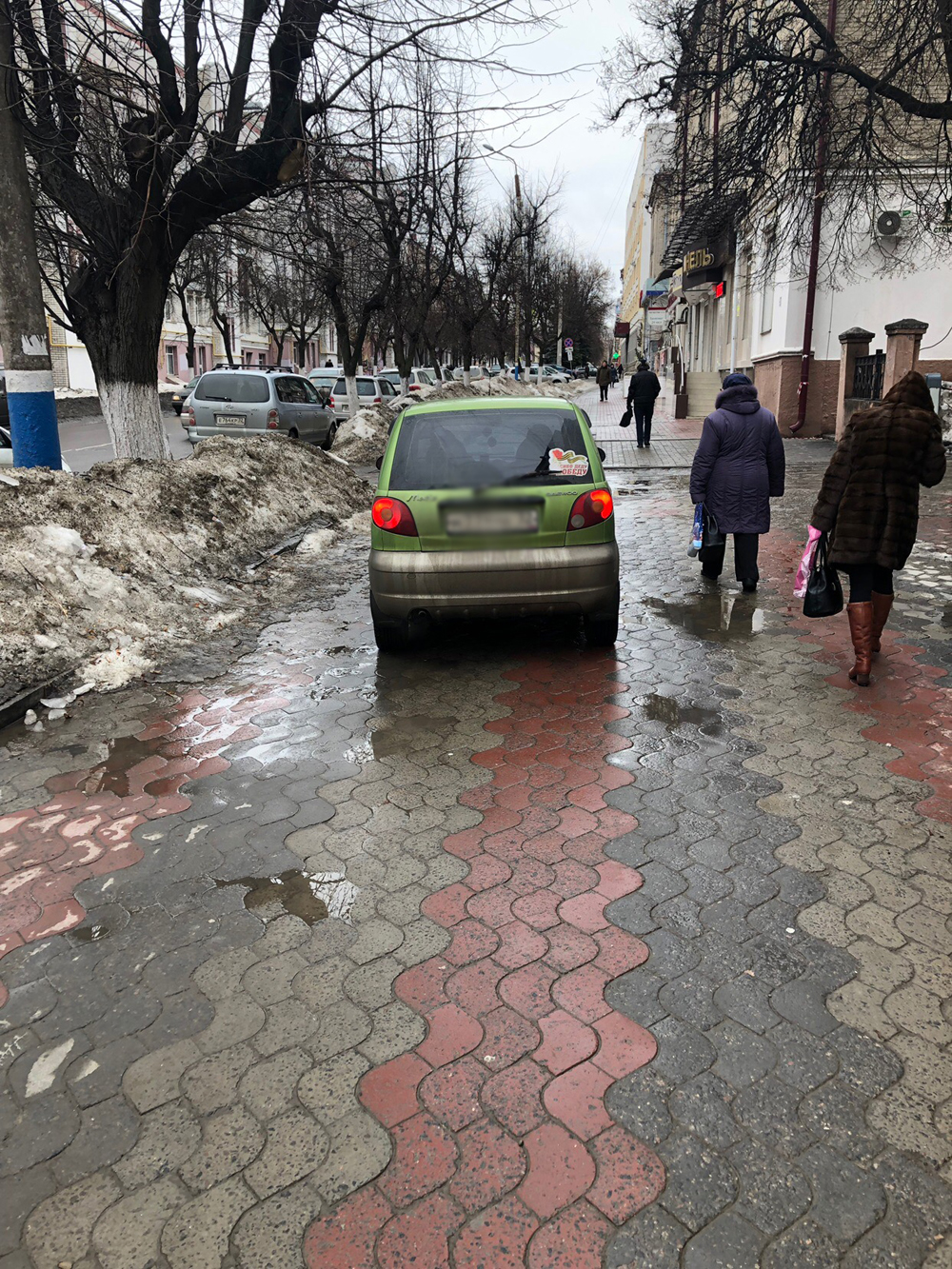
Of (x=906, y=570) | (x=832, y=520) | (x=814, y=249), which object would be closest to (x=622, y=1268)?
(x=832, y=520)

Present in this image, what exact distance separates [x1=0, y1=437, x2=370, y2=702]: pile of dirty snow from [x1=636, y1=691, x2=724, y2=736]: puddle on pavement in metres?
3.27

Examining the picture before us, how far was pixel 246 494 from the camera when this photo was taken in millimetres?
10328

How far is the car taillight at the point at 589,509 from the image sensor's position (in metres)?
5.30

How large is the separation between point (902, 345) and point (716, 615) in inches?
468

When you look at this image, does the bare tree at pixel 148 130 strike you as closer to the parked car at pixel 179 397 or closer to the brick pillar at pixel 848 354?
the brick pillar at pixel 848 354

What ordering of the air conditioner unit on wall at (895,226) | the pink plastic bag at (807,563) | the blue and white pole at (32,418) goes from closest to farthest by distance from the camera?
the pink plastic bag at (807,563), the blue and white pole at (32,418), the air conditioner unit on wall at (895,226)

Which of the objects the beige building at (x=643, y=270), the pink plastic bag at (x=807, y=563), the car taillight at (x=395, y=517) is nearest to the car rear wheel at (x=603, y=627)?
the pink plastic bag at (x=807, y=563)

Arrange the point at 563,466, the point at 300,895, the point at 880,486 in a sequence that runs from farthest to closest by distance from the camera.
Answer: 1. the point at 880,486
2. the point at 300,895
3. the point at 563,466

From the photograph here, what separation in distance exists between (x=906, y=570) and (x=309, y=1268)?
788 cm

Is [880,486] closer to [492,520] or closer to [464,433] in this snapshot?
[464,433]

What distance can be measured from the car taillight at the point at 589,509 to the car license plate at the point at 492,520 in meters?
4.54

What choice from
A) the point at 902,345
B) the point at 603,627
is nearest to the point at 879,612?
the point at 603,627

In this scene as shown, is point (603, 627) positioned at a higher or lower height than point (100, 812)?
higher

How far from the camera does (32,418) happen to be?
799 centimetres
